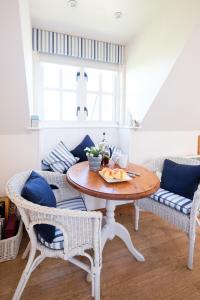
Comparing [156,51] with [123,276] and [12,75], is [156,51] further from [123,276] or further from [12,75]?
[123,276]

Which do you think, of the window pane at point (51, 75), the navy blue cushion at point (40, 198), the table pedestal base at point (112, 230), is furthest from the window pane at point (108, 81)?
the navy blue cushion at point (40, 198)

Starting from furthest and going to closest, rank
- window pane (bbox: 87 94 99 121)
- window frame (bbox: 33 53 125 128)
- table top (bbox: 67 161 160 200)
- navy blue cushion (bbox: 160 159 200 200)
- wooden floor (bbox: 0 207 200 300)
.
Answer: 1. window pane (bbox: 87 94 99 121)
2. window frame (bbox: 33 53 125 128)
3. navy blue cushion (bbox: 160 159 200 200)
4. wooden floor (bbox: 0 207 200 300)
5. table top (bbox: 67 161 160 200)

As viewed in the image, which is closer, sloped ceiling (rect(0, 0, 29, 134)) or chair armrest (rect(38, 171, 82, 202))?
sloped ceiling (rect(0, 0, 29, 134))

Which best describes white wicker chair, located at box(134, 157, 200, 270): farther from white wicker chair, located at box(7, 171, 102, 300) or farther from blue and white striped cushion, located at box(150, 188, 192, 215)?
white wicker chair, located at box(7, 171, 102, 300)

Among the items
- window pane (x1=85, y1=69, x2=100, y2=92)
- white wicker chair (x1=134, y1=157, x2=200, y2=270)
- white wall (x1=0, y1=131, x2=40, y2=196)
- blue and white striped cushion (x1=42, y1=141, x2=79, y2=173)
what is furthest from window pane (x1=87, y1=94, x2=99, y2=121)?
white wicker chair (x1=134, y1=157, x2=200, y2=270)

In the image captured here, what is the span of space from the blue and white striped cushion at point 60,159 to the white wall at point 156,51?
1033 mm

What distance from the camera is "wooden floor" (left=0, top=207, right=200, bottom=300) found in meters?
1.46

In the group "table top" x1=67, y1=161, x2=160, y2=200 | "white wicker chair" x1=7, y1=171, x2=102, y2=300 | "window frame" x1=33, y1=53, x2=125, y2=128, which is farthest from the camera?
"window frame" x1=33, y1=53, x2=125, y2=128

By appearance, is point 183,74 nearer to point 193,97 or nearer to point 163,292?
point 193,97

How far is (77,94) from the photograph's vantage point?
2.71 metres

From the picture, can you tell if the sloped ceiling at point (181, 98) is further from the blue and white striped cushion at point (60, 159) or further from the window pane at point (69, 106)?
the blue and white striped cushion at point (60, 159)

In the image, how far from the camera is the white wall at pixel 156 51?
1.90 m

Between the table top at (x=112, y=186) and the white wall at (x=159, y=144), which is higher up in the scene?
the white wall at (x=159, y=144)

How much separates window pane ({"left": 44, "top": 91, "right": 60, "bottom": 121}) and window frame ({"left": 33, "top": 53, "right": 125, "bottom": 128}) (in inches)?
2.1
